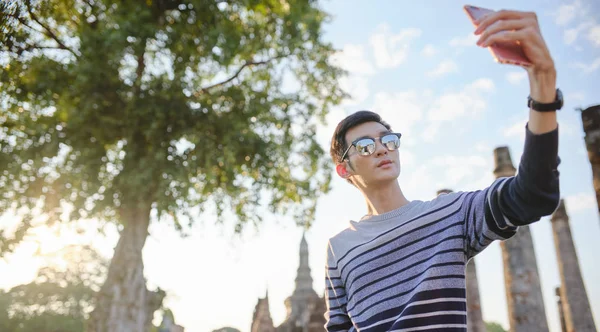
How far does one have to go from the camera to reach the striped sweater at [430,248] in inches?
63.4

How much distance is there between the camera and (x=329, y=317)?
97.3 inches

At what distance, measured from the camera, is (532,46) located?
4.90ft

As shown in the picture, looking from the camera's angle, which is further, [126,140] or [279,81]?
[279,81]

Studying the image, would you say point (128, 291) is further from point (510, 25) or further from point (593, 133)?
point (510, 25)

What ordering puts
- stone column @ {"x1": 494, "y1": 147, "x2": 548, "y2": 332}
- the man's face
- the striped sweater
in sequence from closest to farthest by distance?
1. the striped sweater
2. the man's face
3. stone column @ {"x1": 494, "y1": 147, "x2": 548, "y2": 332}

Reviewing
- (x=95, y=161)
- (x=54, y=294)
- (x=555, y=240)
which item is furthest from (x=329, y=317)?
(x=54, y=294)

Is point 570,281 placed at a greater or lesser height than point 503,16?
greater

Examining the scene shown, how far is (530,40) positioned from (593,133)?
17.5 feet

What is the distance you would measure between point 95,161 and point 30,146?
173 centimetres

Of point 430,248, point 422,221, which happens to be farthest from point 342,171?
Result: point 430,248

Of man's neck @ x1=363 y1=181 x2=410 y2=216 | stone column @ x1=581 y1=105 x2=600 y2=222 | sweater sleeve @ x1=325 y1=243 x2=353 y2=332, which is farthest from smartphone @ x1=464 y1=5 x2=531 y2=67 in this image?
stone column @ x1=581 y1=105 x2=600 y2=222

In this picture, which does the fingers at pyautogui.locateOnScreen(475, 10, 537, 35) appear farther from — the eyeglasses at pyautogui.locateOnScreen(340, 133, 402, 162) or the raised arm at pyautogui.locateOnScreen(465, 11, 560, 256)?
the eyeglasses at pyautogui.locateOnScreen(340, 133, 402, 162)

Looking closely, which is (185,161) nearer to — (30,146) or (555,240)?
(30,146)

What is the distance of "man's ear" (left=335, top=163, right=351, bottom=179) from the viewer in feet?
8.50
